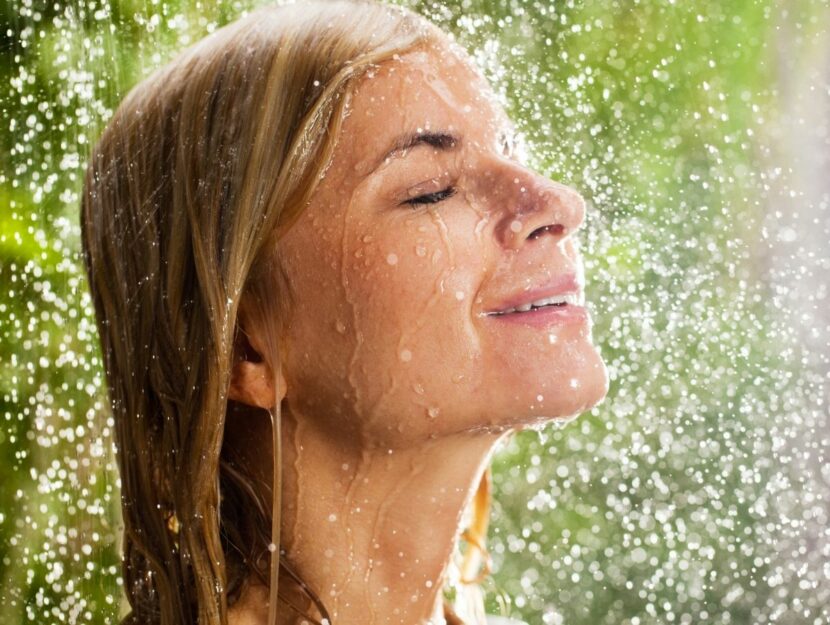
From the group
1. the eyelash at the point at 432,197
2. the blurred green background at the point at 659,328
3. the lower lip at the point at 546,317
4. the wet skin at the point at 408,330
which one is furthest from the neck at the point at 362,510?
the blurred green background at the point at 659,328

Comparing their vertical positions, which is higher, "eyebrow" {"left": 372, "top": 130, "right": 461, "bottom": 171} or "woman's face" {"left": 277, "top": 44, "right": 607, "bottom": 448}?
"eyebrow" {"left": 372, "top": 130, "right": 461, "bottom": 171}

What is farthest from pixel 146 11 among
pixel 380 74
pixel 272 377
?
pixel 272 377

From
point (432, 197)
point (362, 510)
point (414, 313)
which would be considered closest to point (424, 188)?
point (432, 197)

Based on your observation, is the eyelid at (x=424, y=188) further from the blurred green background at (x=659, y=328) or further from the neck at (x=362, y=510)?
the blurred green background at (x=659, y=328)

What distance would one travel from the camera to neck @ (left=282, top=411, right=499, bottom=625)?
1.02 metres

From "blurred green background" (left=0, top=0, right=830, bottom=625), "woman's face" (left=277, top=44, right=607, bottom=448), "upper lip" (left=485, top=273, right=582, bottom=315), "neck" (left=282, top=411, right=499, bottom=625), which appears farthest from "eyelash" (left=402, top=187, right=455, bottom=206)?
"blurred green background" (left=0, top=0, right=830, bottom=625)

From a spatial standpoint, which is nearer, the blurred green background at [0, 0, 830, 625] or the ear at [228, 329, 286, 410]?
the ear at [228, 329, 286, 410]

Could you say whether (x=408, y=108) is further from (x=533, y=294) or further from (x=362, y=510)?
(x=362, y=510)

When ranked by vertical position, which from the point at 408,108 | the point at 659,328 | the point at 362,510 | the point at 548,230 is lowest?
the point at 659,328

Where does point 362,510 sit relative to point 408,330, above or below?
below

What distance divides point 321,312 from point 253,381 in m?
0.10

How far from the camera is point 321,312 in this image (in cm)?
98

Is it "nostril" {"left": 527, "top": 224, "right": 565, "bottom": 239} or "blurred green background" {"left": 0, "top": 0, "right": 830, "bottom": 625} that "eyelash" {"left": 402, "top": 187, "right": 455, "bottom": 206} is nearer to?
"nostril" {"left": 527, "top": 224, "right": 565, "bottom": 239}

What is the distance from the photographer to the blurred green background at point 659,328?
168 centimetres
